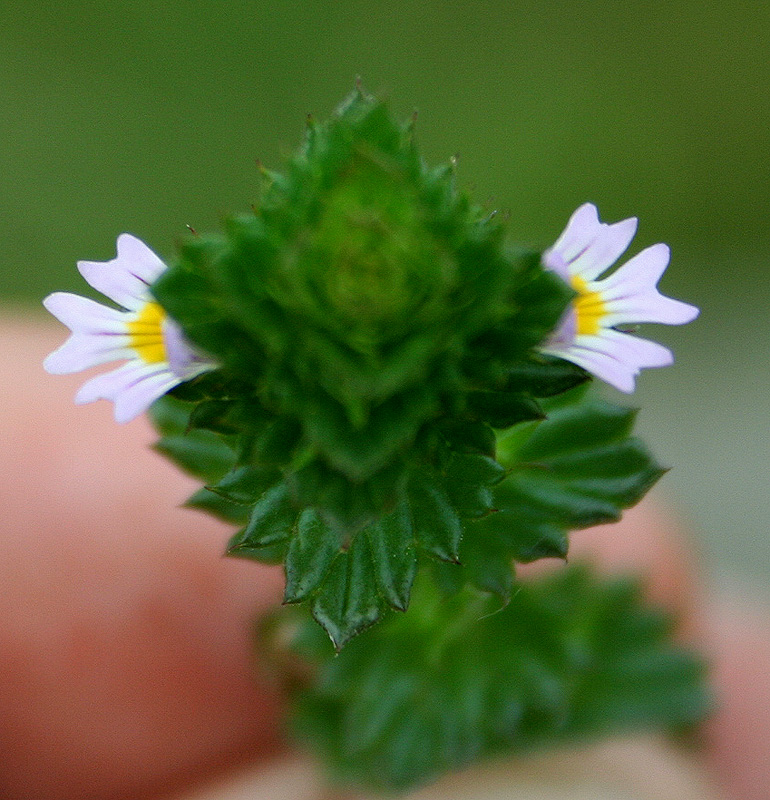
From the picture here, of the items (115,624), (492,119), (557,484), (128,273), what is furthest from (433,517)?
(492,119)

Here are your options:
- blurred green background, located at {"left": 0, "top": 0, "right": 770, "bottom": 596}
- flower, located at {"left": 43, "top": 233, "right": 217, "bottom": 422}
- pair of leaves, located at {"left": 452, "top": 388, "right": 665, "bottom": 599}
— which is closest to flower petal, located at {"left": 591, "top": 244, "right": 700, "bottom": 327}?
pair of leaves, located at {"left": 452, "top": 388, "right": 665, "bottom": 599}

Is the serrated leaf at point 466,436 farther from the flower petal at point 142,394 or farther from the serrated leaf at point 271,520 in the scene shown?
the flower petal at point 142,394

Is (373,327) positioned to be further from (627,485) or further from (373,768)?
(373,768)

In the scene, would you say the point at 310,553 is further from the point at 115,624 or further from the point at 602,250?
the point at 115,624

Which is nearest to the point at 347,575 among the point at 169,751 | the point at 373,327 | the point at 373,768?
the point at 373,327

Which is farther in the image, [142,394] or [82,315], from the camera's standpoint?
[82,315]
